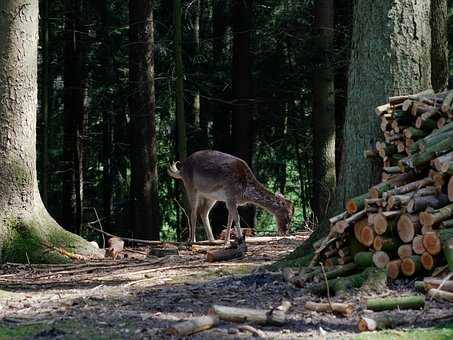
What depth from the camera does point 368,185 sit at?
8.81 meters

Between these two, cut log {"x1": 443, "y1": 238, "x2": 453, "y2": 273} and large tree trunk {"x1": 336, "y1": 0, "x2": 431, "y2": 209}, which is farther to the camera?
large tree trunk {"x1": 336, "y1": 0, "x2": 431, "y2": 209}

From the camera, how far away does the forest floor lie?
6086 millimetres

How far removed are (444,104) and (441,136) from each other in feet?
1.50

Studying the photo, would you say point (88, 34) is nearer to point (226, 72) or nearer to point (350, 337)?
point (226, 72)

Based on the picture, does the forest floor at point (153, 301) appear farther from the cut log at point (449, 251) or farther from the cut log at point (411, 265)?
the cut log at point (449, 251)

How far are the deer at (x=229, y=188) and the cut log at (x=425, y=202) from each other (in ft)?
19.6

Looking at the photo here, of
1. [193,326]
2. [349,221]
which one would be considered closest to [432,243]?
[349,221]

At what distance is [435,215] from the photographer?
23.1 ft

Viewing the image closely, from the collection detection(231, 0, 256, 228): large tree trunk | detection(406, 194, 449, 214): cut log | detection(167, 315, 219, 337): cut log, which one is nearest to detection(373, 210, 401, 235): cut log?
detection(406, 194, 449, 214): cut log

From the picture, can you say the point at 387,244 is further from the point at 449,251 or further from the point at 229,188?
the point at 229,188

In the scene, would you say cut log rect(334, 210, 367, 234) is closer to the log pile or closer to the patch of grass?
the log pile

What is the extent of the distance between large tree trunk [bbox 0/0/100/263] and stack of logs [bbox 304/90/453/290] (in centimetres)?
519

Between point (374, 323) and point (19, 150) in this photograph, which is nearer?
point (374, 323)

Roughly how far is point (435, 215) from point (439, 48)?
577cm
